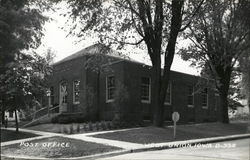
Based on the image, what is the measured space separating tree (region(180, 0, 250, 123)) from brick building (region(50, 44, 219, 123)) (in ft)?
5.62

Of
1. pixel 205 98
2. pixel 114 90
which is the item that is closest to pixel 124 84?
pixel 114 90

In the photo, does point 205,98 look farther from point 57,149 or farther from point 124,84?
point 57,149

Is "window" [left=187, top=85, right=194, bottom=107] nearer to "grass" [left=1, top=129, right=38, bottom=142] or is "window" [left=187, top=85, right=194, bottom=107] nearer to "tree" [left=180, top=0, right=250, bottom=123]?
"tree" [left=180, top=0, right=250, bottom=123]

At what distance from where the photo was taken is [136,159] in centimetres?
1373

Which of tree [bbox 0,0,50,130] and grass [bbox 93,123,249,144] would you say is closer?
grass [bbox 93,123,249,144]

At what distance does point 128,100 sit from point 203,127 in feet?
18.0

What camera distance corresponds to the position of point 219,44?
30.1m

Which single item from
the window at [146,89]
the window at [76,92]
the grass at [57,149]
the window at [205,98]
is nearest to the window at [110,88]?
the window at [146,89]

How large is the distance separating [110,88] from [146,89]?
264 cm

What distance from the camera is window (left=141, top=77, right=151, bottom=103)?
100 feet

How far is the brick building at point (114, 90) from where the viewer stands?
2897 centimetres

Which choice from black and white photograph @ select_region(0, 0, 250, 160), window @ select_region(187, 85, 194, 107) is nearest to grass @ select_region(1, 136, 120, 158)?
black and white photograph @ select_region(0, 0, 250, 160)

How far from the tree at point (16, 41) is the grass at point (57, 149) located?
475cm

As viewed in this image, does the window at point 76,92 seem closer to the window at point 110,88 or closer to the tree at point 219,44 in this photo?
the window at point 110,88
